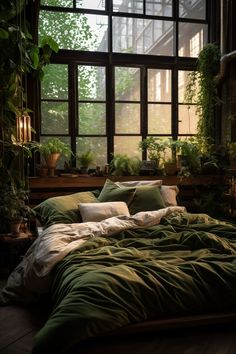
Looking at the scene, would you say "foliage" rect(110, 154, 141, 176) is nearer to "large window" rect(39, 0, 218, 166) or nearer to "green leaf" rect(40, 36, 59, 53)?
"large window" rect(39, 0, 218, 166)

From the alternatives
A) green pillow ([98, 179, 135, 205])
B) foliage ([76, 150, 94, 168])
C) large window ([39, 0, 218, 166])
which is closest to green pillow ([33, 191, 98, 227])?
green pillow ([98, 179, 135, 205])

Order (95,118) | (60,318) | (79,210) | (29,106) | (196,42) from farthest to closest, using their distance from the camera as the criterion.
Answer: (196,42)
(95,118)
(29,106)
(79,210)
(60,318)

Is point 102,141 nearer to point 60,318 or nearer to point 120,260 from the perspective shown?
point 120,260

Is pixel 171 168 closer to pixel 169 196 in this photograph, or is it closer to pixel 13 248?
pixel 169 196

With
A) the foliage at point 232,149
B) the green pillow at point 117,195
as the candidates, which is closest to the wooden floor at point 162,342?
the green pillow at point 117,195

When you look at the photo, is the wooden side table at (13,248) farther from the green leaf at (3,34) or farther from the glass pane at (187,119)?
the glass pane at (187,119)

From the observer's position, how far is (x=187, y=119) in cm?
548

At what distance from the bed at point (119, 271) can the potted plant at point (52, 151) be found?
74cm

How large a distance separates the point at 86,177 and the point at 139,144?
0.89 m

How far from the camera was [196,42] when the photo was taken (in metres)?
5.46

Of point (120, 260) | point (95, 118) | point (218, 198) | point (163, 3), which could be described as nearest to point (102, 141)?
point (95, 118)

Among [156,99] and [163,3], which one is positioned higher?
[163,3]

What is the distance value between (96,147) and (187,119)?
1.40 m

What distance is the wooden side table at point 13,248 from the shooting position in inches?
147
